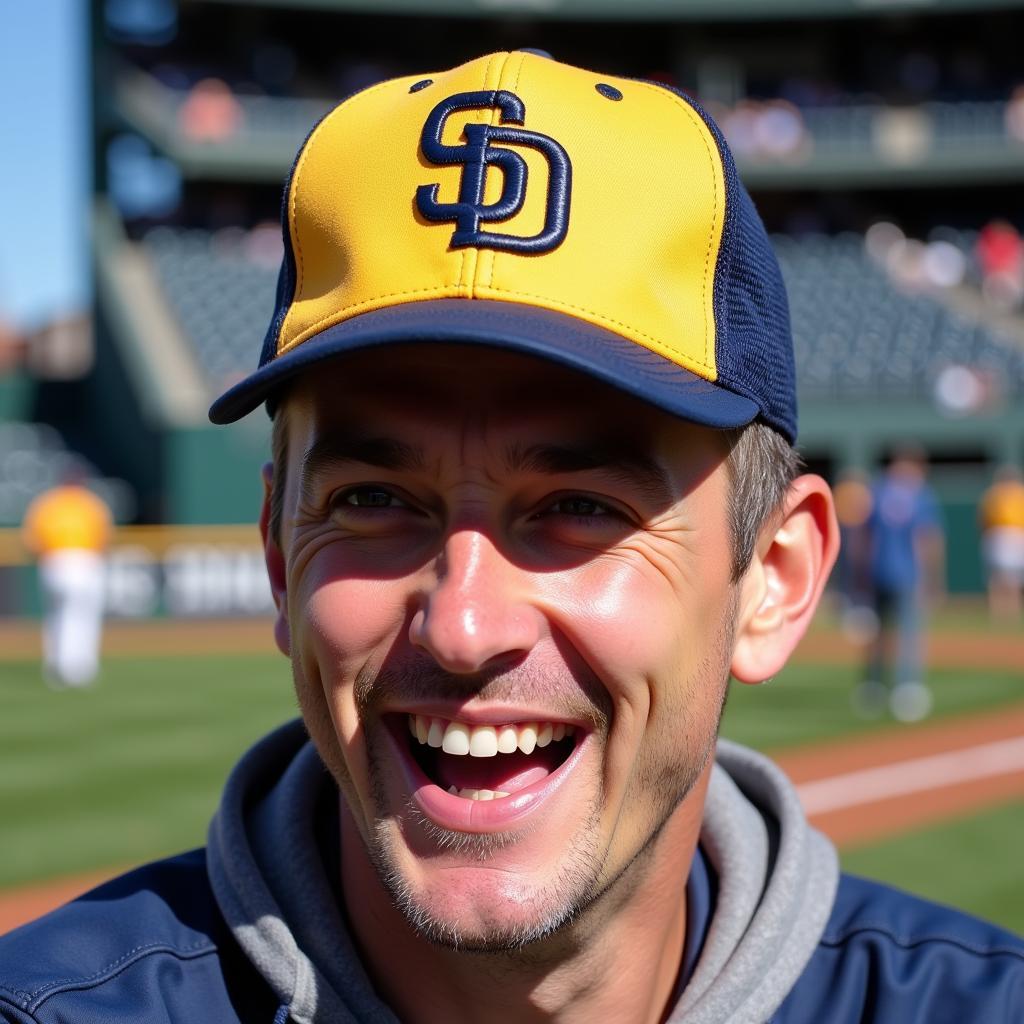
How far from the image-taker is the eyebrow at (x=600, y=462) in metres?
1.76

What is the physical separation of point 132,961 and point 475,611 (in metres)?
0.67

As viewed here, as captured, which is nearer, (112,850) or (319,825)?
(319,825)

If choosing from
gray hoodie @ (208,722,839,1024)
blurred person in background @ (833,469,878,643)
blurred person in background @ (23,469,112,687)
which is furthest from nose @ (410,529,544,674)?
blurred person in background @ (833,469,878,643)

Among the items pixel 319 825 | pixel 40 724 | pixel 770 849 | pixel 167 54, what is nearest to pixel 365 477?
pixel 319 825

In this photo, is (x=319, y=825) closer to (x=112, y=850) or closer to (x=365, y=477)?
(x=365, y=477)

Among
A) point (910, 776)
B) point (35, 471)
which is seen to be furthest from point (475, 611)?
point (35, 471)

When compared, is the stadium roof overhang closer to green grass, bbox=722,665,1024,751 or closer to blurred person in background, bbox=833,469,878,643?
blurred person in background, bbox=833,469,878,643

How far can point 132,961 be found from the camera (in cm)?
182

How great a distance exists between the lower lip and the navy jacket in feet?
1.21

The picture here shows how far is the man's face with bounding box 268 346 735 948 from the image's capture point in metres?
1.72

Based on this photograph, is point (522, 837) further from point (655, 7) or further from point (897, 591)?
point (655, 7)

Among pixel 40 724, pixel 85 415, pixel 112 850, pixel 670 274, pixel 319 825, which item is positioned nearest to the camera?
pixel 670 274

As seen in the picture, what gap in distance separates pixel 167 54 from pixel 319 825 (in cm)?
3125

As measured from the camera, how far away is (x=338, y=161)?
72.5 inches
